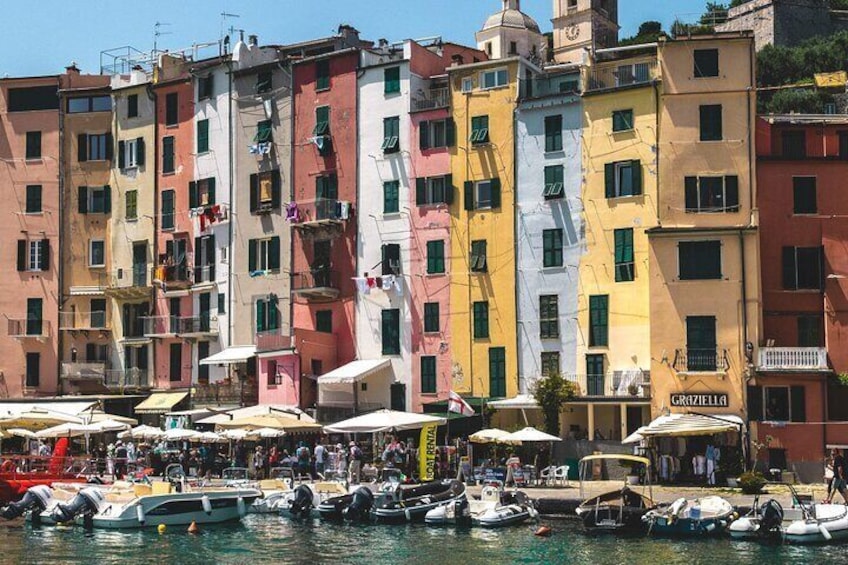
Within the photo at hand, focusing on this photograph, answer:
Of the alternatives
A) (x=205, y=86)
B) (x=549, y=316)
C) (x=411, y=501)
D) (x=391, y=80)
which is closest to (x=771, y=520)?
(x=411, y=501)

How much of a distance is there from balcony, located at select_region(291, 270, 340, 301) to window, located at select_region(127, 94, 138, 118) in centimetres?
1650

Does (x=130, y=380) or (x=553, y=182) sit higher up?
(x=553, y=182)

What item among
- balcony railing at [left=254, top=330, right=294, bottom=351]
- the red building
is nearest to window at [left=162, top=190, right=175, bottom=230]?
balcony railing at [left=254, top=330, right=294, bottom=351]

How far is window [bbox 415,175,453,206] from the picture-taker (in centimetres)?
6606

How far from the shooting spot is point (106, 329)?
254 ft

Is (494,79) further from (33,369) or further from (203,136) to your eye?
(33,369)

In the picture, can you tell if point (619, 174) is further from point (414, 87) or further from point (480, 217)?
point (414, 87)

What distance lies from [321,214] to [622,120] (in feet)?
55.1

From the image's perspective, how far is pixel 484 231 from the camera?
213ft

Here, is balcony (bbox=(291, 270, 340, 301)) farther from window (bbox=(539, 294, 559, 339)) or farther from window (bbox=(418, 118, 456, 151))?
window (bbox=(539, 294, 559, 339))

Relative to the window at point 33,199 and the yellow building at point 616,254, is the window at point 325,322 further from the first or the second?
the window at point 33,199

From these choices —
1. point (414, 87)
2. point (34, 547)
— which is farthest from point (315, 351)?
point (34, 547)

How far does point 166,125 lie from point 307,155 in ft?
35.9

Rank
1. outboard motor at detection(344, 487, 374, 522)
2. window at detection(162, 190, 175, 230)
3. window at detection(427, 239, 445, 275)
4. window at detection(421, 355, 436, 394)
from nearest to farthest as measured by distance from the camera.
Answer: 1. outboard motor at detection(344, 487, 374, 522)
2. window at detection(421, 355, 436, 394)
3. window at detection(427, 239, 445, 275)
4. window at detection(162, 190, 175, 230)
